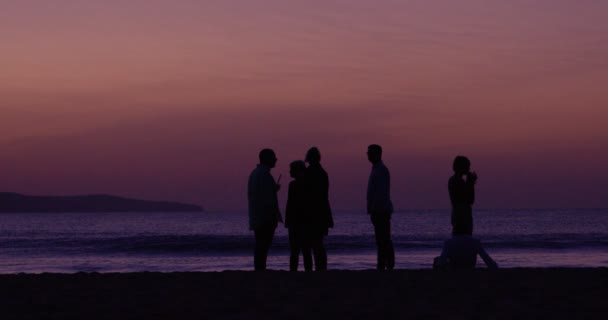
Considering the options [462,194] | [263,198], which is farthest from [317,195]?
[462,194]

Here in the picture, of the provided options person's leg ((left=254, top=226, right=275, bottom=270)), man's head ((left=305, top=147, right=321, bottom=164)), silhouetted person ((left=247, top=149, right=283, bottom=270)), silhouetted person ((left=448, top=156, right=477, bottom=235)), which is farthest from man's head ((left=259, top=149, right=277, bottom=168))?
silhouetted person ((left=448, top=156, right=477, bottom=235))

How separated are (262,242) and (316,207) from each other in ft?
3.00

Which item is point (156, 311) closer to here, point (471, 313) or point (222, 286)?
point (222, 286)

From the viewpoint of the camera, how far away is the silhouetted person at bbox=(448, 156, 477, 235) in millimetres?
10574

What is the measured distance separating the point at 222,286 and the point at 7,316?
2.55 m

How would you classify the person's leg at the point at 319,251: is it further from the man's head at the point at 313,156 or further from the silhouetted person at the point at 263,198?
the man's head at the point at 313,156

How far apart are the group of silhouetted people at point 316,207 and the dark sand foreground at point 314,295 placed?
79cm

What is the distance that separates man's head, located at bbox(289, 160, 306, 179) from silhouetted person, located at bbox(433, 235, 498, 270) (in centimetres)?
224

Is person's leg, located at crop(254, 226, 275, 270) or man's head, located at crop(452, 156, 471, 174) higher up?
man's head, located at crop(452, 156, 471, 174)

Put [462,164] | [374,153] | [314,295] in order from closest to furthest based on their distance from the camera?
[314,295], [462,164], [374,153]

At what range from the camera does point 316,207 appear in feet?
36.2

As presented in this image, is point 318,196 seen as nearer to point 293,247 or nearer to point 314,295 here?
point 293,247

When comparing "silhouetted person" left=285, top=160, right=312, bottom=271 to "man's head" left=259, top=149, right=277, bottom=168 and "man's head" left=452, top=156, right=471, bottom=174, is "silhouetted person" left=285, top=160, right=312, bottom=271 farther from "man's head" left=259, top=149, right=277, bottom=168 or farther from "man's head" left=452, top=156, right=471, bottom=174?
"man's head" left=452, top=156, right=471, bottom=174

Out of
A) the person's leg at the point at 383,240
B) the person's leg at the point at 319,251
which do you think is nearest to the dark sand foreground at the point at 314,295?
the person's leg at the point at 383,240
